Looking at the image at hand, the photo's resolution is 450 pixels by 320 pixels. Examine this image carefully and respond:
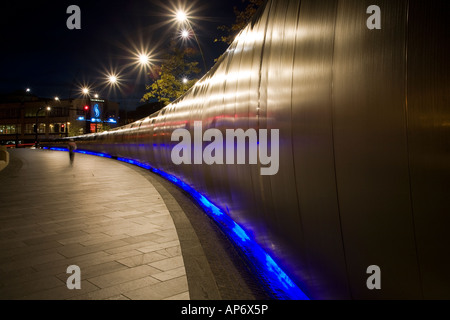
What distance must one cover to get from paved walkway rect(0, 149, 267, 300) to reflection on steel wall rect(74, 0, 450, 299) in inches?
31.4

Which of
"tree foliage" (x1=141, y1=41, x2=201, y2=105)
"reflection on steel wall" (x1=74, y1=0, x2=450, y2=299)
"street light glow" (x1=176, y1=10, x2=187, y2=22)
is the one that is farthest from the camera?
"tree foliage" (x1=141, y1=41, x2=201, y2=105)

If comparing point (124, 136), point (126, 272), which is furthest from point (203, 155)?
point (124, 136)

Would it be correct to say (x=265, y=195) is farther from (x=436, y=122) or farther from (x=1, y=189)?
(x=1, y=189)

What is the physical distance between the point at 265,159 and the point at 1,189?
376 inches

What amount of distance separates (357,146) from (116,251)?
3.71m

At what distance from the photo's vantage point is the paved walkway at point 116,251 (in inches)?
134

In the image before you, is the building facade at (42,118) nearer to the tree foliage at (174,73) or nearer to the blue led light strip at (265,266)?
the tree foliage at (174,73)

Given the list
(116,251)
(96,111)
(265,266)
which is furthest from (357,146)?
(96,111)

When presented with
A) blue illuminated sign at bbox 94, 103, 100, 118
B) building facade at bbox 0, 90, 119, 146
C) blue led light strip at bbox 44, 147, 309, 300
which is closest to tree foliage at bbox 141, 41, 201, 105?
blue led light strip at bbox 44, 147, 309, 300

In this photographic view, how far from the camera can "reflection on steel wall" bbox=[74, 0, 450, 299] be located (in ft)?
4.93

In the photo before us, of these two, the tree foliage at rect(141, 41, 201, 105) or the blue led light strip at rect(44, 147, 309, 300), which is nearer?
the blue led light strip at rect(44, 147, 309, 300)

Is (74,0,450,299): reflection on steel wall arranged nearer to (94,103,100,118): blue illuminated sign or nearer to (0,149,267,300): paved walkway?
(0,149,267,300): paved walkway

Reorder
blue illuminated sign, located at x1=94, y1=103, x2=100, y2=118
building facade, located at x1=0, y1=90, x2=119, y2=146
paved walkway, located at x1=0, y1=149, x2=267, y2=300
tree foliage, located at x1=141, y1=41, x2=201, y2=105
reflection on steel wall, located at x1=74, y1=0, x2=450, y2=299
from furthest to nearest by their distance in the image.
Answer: building facade, located at x1=0, y1=90, x2=119, y2=146
blue illuminated sign, located at x1=94, y1=103, x2=100, y2=118
tree foliage, located at x1=141, y1=41, x2=201, y2=105
paved walkway, located at x1=0, y1=149, x2=267, y2=300
reflection on steel wall, located at x1=74, y1=0, x2=450, y2=299

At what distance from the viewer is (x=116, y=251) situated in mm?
4629
